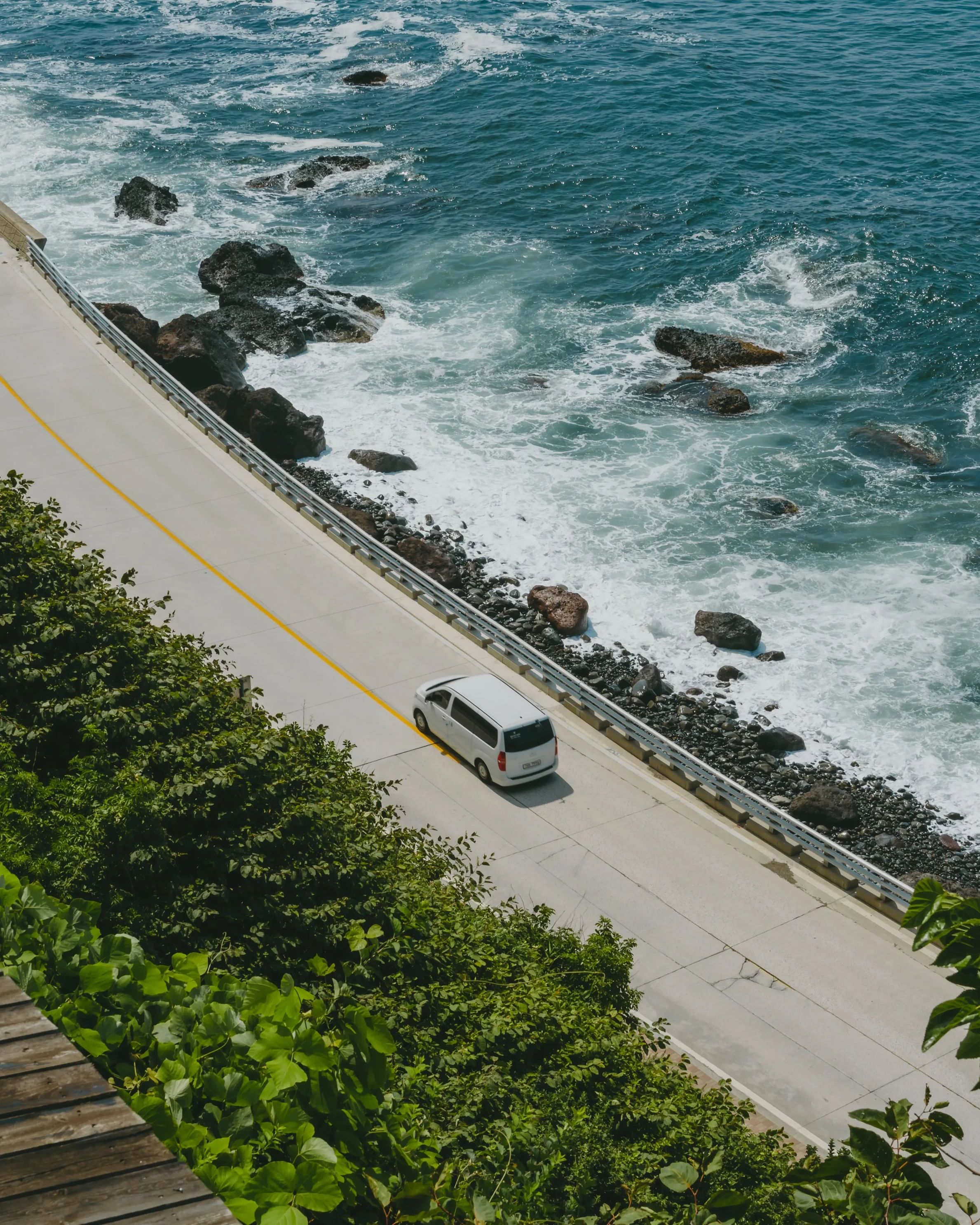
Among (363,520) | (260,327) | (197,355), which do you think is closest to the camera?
(363,520)

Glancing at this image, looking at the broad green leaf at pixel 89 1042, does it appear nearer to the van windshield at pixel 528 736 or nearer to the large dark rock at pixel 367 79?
the van windshield at pixel 528 736

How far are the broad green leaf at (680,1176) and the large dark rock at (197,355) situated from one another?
36602mm

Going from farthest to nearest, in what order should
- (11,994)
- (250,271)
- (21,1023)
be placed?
(250,271), (11,994), (21,1023)

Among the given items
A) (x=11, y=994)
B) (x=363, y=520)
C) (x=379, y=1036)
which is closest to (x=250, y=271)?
(x=363, y=520)

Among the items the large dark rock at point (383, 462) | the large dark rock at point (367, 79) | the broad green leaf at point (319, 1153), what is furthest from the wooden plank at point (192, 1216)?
the large dark rock at point (367, 79)

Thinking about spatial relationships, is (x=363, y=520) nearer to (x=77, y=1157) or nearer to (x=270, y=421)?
(x=270, y=421)

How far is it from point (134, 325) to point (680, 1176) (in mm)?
39885

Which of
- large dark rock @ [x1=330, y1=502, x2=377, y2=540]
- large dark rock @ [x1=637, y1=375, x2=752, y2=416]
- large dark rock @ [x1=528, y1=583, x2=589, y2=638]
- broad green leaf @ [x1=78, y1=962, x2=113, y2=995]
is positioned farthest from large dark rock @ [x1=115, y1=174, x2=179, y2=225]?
broad green leaf @ [x1=78, y1=962, x2=113, y2=995]

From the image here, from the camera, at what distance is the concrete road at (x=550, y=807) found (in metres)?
16.3

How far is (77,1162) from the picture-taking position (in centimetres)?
376

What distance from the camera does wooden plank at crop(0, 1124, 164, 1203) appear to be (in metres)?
3.65

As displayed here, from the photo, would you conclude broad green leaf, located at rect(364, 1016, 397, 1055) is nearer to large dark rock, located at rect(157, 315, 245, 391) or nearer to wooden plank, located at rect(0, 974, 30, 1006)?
wooden plank, located at rect(0, 974, 30, 1006)

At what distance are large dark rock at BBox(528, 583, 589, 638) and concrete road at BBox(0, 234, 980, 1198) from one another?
4929 mm

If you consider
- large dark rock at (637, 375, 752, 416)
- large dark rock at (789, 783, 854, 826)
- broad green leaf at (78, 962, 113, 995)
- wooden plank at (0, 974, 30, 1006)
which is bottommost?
large dark rock at (789, 783, 854, 826)
